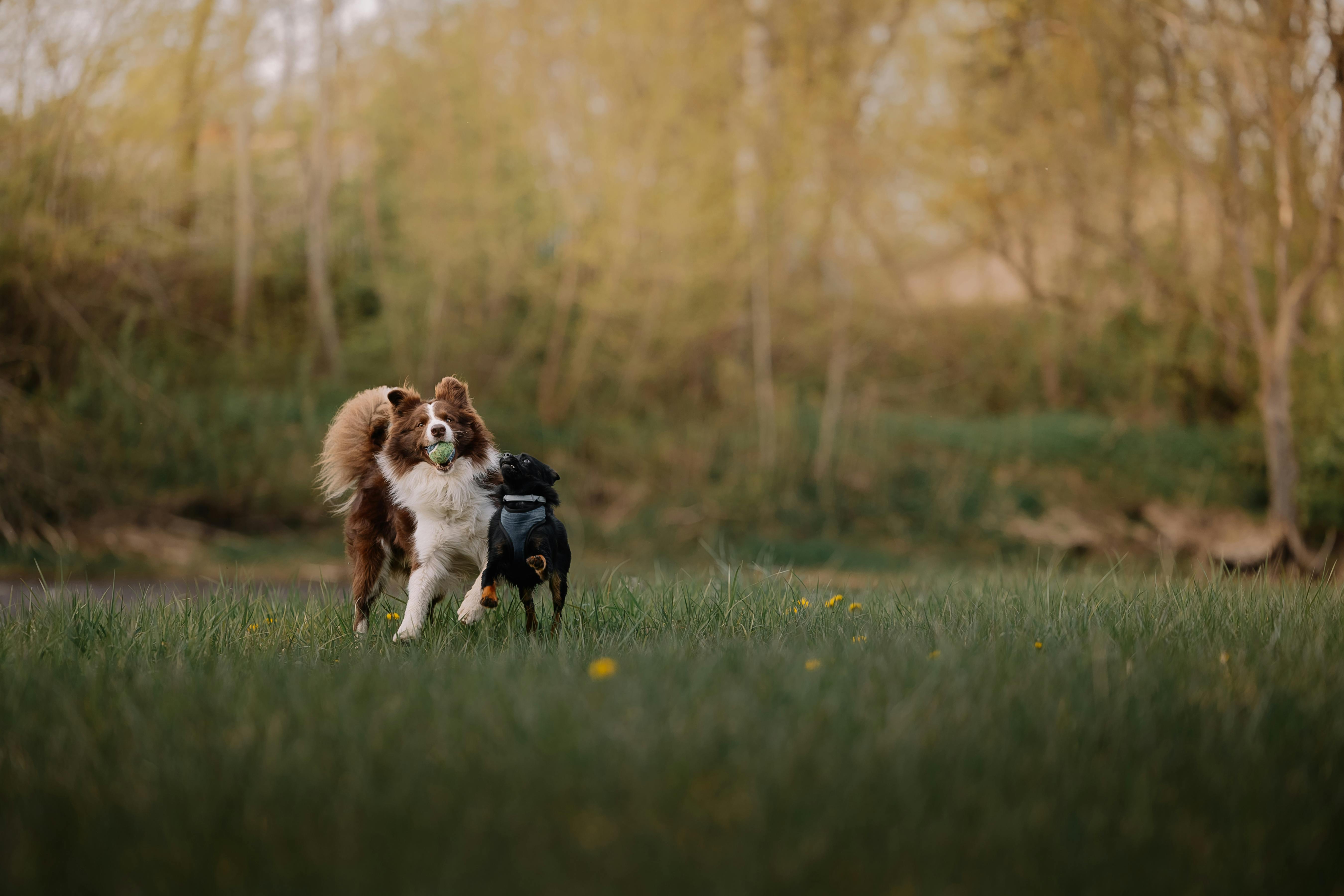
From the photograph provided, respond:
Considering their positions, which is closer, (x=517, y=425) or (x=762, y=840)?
(x=762, y=840)

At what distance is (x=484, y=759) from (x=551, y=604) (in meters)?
2.61

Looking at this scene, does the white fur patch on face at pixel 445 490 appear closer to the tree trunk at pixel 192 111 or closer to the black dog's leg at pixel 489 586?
the black dog's leg at pixel 489 586

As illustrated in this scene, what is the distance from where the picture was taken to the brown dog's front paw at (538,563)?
3.60m

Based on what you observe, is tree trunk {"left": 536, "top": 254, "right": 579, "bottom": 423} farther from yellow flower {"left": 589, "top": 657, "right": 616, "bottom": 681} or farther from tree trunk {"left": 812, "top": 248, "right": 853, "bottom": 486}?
yellow flower {"left": 589, "top": 657, "right": 616, "bottom": 681}

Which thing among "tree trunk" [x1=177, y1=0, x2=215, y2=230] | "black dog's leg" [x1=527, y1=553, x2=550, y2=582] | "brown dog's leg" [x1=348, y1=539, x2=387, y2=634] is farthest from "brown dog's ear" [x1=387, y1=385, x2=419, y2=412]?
"tree trunk" [x1=177, y1=0, x2=215, y2=230]

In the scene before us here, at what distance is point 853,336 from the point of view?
13.1 metres

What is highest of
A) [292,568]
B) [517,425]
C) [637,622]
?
[517,425]

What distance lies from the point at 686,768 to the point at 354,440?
259 cm

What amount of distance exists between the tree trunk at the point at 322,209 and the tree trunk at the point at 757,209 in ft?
14.8

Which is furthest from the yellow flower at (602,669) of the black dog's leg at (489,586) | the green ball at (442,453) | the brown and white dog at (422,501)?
the green ball at (442,453)

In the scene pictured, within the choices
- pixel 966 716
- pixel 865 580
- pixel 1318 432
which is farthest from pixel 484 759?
pixel 1318 432

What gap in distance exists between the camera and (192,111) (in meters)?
9.69

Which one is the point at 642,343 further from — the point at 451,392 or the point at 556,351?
the point at 451,392

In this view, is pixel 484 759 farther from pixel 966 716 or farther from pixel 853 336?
pixel 853 336
